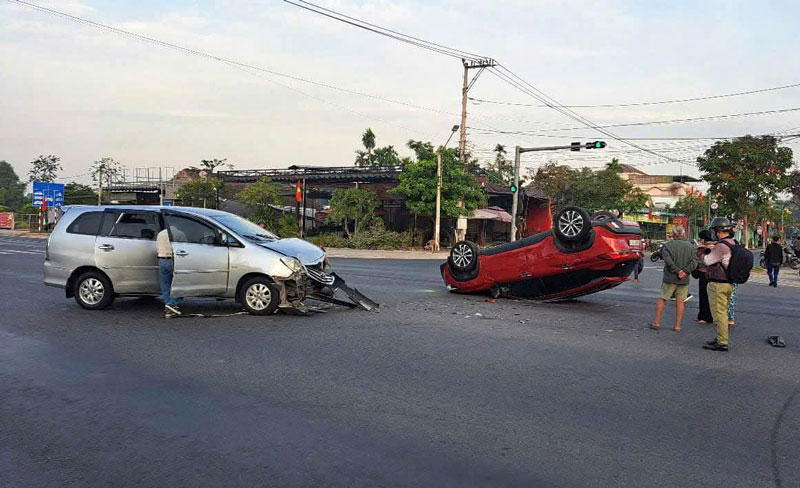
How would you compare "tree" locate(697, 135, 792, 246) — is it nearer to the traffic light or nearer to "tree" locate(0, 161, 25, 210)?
the traffic light

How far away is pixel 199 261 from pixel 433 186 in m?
25.9

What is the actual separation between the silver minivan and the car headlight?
16 mm

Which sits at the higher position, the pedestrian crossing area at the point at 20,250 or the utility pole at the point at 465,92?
the utility pole at the point at 465,92

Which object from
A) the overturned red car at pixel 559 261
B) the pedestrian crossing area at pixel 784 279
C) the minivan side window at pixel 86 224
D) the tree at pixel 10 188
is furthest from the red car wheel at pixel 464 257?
the tree at pixel 10 188

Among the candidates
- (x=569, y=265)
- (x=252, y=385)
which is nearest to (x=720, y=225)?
(x=569, y=265)

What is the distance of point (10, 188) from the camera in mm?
95938

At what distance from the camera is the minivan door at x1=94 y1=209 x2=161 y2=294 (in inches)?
394

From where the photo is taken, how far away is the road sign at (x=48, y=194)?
50344 mm

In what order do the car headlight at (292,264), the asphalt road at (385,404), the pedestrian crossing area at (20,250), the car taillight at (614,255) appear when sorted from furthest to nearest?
the pedestrian crossing area at (20,250)
the car taillight at (614,255)
the car headlight at (292,264)
the asphalt road at (385,404)

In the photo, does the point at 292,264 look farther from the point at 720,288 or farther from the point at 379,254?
the point at 379,254

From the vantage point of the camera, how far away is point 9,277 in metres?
15.2

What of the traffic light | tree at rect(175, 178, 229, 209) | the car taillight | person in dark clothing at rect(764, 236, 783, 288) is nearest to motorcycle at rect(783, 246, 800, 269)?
person in dark clothing at rect(764, 236, 783, 288)

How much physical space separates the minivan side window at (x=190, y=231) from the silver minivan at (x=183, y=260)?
0.05 ft

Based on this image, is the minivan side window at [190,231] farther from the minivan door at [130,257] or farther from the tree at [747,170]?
the tree at [747,170]
